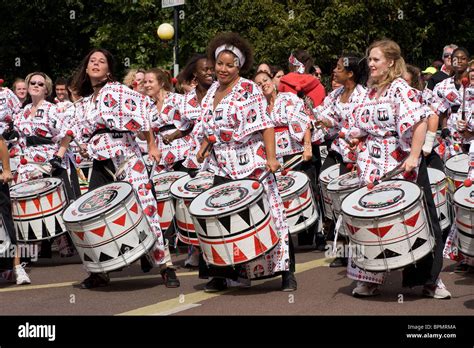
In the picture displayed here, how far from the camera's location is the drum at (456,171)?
34.1ft

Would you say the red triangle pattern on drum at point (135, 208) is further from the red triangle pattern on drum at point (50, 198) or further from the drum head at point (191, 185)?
the red triangle pattern on drum at point (50, 198)

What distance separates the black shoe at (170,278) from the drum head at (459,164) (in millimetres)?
3084

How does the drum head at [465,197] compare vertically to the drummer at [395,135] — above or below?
below

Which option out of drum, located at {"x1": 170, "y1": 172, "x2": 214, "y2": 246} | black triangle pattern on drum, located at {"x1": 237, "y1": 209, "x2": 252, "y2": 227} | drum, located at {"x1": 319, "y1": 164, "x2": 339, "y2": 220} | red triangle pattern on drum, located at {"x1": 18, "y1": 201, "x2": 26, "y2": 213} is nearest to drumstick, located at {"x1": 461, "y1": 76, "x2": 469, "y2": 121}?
drum, located at {"x1": 319, "y1": 164, "x2": 339, "y2": 220}

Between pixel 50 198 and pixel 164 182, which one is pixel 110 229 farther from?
pixel 164 182

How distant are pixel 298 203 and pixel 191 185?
1.18 m

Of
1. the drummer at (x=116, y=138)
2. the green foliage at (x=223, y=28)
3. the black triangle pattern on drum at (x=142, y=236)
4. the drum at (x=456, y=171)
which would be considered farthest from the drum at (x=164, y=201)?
the green foliage at (x=223, y=28)

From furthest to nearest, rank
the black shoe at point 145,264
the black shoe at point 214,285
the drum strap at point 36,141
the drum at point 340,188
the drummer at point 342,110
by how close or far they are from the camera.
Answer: the drum strap at point 36,141 → the drummer at point 342,110 → the drum at point 340,188 → the black shoe at point 145,264 → the black shoe at point 214,285

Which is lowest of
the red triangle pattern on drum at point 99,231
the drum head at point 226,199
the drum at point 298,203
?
the drum at point 298,203

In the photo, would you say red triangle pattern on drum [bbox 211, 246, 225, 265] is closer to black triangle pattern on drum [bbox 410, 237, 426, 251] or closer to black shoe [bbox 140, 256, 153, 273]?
black shoe [bbox 140, 256, 153, 273]

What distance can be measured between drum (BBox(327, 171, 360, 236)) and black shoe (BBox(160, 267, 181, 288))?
1769 mm

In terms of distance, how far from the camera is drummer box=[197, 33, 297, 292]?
8.39m

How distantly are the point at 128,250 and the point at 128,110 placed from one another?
3.87 ft

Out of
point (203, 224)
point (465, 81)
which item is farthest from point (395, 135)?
point (465, 81)
